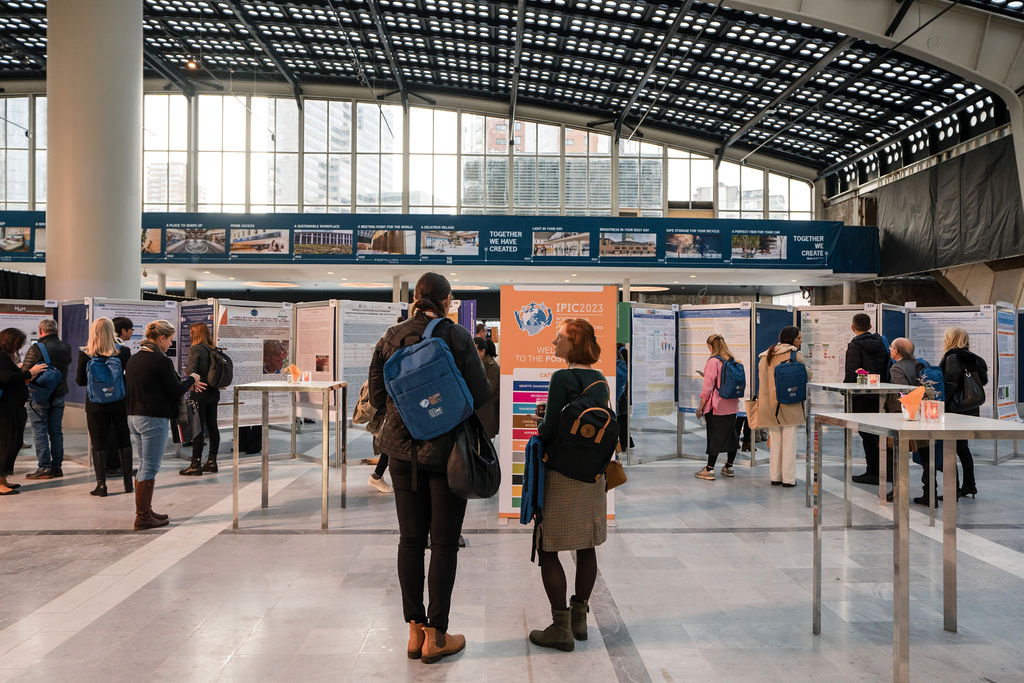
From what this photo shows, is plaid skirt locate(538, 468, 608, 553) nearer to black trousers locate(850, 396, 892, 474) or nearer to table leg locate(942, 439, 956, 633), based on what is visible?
table leg locate(942, 439, 956, 633)

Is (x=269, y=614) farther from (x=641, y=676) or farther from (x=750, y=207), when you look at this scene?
(x=750, y=207)

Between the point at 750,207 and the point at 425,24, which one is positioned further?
the point at 750,207

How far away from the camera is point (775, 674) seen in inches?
103

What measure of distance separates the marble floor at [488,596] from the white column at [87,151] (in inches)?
194

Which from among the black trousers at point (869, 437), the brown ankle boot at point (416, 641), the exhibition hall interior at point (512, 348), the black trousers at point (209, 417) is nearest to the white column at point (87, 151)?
the exhibition hall interior at point (512, 348)

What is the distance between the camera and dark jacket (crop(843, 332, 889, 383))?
21.3 feet

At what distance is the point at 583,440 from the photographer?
2746 mm

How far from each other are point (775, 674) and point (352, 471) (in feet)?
17.4

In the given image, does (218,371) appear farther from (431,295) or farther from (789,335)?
(789,335)

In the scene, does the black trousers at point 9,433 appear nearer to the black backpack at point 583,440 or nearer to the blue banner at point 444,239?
the black backpack at point 583,440

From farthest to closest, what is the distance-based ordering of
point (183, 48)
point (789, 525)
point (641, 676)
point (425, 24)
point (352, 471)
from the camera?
point (183, 48) < point (425, 24) < point (352, 471) < point (789, 525) < point (641, 676)

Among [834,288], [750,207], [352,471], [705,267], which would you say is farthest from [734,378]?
A: [750,207]

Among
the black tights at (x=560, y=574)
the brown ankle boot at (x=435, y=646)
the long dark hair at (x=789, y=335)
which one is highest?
the long dark hair at (x=789, y=335)

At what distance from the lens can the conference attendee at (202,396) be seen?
6688 millimetres
